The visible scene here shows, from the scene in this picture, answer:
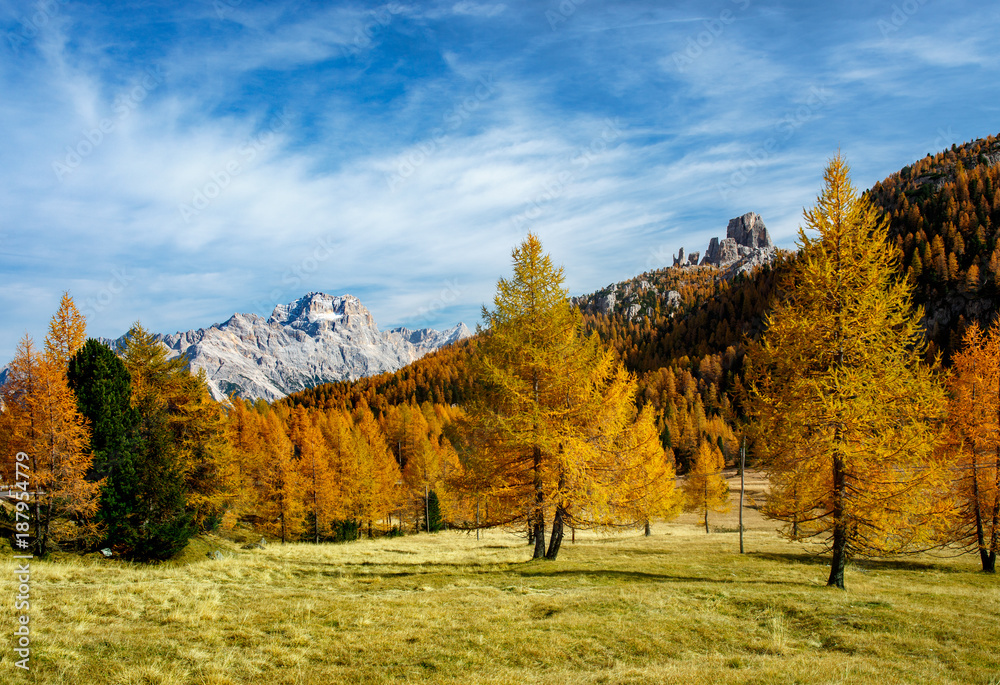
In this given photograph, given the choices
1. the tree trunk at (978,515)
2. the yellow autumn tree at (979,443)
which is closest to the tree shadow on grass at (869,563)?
the tree trunk at (978,515)

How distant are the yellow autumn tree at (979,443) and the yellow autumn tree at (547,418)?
1460 centimetres

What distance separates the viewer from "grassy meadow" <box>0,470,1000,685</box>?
301 inches

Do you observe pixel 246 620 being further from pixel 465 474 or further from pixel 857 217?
pixel 857 217

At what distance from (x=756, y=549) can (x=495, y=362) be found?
72.3ft

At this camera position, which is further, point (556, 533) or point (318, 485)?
point (318, 485)

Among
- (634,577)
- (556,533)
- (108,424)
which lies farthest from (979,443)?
(108,424)

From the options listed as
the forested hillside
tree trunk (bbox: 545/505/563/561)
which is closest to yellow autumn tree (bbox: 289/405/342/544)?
tree trunk (bbox: 545/505/563/561)

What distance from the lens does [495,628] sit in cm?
1030

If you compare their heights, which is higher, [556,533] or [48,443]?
[48,443]

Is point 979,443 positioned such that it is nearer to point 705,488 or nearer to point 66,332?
point 705,488

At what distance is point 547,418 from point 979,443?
1964cm

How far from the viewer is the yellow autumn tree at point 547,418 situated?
17.4 m

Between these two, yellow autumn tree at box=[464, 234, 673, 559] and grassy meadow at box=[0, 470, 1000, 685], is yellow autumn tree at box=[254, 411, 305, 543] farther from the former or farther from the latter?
yellow autumn tree at box=[464, 234, 673, 559]

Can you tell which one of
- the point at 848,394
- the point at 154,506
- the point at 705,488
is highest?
the point at 848,394
